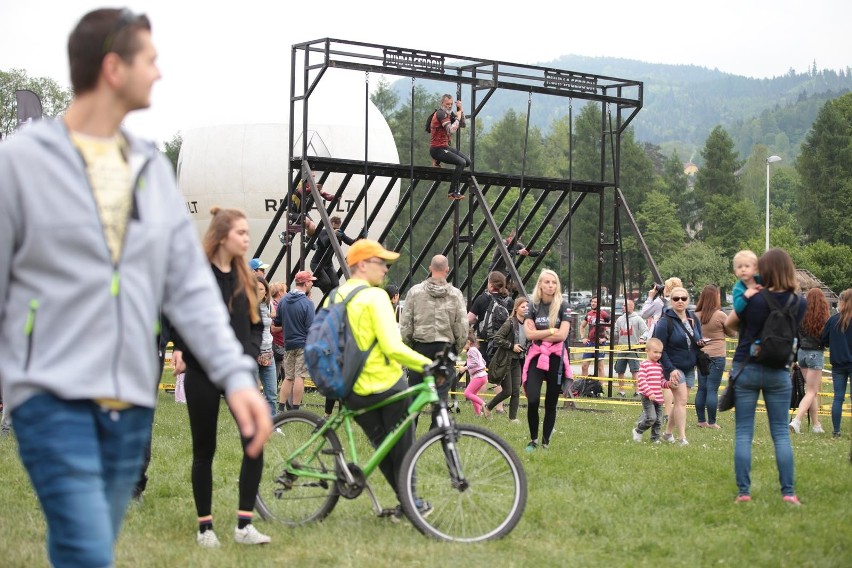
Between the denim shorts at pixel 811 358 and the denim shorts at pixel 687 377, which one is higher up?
the denim shorts at pixel 811 358

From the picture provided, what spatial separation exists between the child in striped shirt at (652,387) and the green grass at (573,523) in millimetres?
1432

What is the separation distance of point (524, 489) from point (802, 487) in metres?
3.29

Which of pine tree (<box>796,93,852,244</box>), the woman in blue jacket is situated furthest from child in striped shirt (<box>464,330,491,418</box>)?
pine tree (<box>796,93,852,244</box>)

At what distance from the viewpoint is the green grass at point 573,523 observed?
21.5 ft

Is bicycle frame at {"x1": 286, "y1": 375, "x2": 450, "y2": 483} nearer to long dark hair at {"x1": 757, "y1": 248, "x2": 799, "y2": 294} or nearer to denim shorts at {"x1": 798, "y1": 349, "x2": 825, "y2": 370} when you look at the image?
long dark hair at {"x1": 757, "y1": 248, "x2": 799, "y2": 294}

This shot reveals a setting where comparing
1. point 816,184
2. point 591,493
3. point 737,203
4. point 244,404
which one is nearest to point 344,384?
point 591,493

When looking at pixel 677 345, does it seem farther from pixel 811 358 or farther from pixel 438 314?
pixel 438 314

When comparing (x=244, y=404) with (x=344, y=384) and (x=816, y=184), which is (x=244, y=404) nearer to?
(x=344, y=384)

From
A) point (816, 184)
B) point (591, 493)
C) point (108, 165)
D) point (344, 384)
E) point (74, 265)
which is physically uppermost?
point (816, 184)

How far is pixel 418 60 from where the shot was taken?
58.5 feet

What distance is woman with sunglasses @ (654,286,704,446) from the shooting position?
12.7 m

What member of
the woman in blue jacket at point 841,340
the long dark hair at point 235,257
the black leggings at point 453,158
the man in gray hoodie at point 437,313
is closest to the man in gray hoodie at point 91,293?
the long dark hair at point 235,257

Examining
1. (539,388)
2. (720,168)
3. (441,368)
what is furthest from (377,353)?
(720,168)

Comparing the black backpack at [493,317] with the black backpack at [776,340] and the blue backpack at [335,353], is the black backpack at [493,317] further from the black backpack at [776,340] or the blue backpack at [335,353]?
the blue backpack at [335,353]
